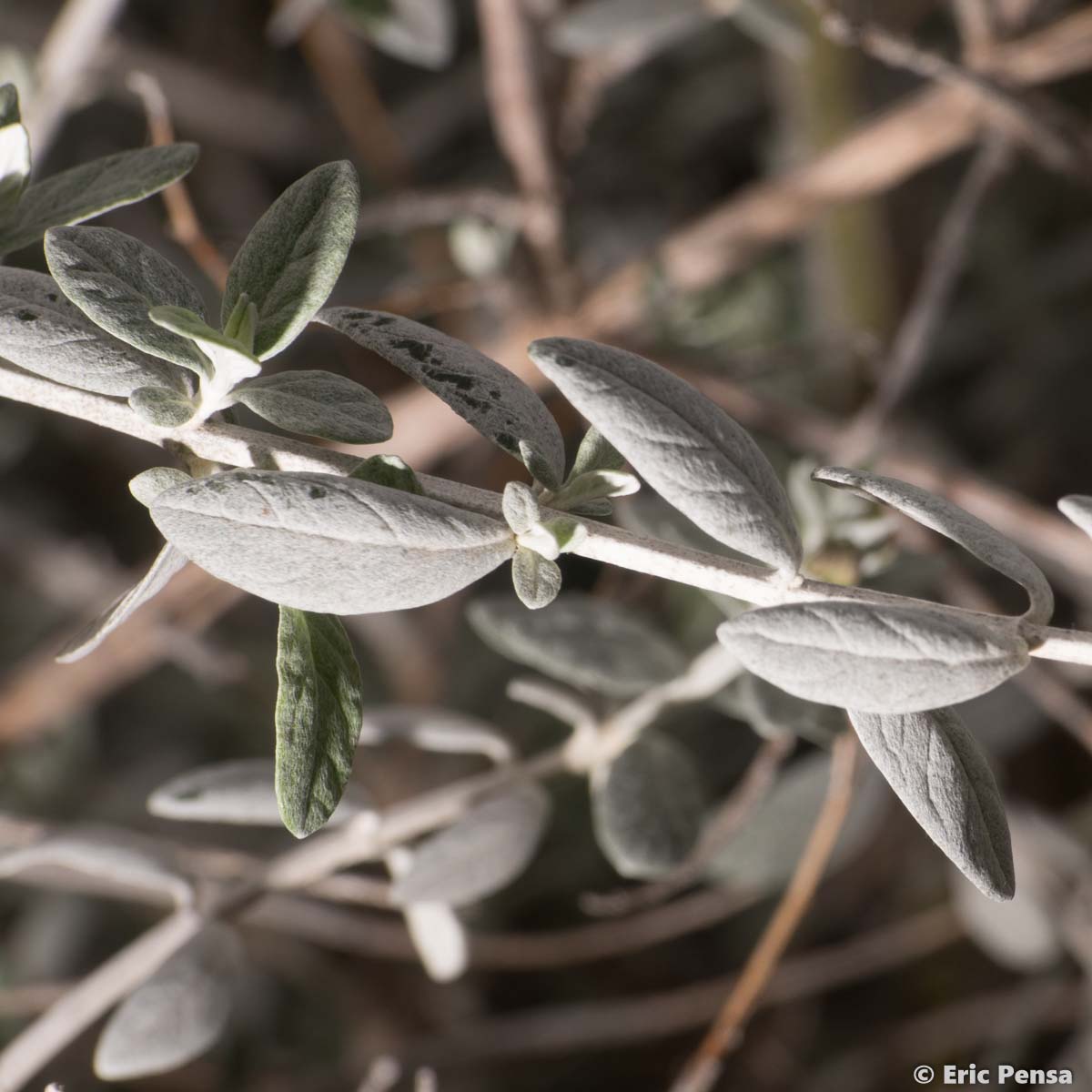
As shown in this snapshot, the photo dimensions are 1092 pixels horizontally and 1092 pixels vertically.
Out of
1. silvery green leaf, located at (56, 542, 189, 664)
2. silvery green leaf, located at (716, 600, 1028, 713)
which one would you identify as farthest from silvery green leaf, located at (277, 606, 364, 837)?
silvery green leaf, located at (716, 600, 1028, 713)

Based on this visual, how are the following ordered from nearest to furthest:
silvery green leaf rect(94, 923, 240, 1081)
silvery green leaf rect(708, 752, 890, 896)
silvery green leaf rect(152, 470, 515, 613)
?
silvery green leaf rect(152, 470, 515, 613)
silvery green leaf rect(94, 923, 240, 1081)
silvery green leaf rect(708, 752, 890, 896)

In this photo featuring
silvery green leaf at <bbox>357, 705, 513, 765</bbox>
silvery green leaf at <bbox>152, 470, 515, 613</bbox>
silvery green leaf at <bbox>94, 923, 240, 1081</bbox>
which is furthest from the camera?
silvery green leaf at <bbox>357, 705, 513, 765</bbox>

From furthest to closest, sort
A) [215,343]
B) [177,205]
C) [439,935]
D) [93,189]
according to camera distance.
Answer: [177,205] < [439,935] < [93,189] < [215,343]

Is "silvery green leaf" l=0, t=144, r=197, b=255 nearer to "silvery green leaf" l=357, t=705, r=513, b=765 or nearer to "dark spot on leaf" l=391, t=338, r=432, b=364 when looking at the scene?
"dark spot on leaf" l=391, t=338, r=432, b=364

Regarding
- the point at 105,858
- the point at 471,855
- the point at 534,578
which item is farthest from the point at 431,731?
the point at 534,578

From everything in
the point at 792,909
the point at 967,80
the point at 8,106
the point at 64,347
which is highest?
the point at 967,80

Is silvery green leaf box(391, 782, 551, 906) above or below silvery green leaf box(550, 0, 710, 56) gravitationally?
below

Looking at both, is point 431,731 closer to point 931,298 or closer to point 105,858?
point 105,858

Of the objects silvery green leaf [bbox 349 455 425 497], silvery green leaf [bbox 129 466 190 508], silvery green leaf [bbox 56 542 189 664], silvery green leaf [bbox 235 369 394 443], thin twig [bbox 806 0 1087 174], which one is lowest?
silvery green leaf [bbox 56 542 189 664]
